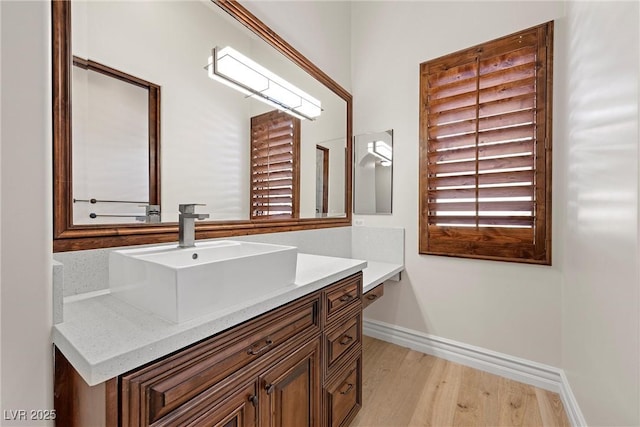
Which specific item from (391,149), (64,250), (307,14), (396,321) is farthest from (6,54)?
(396,321)

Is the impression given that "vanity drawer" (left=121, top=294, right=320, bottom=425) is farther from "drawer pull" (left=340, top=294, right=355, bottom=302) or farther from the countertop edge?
"drawer pull" (left=340, top=294, right=355, bottom=302)

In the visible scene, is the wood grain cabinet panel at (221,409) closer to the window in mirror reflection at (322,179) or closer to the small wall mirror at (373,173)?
the window in mirror reflection at (322,179)

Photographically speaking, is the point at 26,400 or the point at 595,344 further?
the point at 595,344

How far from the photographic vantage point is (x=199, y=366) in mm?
752

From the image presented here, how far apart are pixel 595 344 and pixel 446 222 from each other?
3.48 ft

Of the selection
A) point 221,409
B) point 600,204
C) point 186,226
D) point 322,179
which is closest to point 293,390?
point 221,409

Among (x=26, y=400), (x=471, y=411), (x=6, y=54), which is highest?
(x=6, y=54)

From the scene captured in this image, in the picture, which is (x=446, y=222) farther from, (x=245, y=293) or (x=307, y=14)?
(x=307, y=14)

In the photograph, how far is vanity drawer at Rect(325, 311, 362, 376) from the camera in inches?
50.3

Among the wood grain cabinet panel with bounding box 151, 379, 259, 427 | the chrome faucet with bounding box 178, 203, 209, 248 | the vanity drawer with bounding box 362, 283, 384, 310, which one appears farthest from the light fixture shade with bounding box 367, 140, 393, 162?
the wood grain cabinet panel with bounding box 151, 379, 259, 427

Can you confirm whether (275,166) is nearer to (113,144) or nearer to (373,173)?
(113,144)

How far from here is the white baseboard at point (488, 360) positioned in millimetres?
1688

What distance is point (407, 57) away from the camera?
2348mm

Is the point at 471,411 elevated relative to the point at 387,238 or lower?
lower
